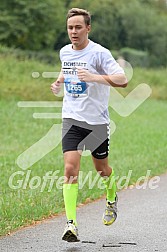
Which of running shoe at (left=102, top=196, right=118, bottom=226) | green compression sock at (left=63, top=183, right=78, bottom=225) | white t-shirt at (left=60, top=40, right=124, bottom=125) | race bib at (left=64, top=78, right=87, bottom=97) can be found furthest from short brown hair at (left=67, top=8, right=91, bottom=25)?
running shoe at (left=102, top=196, right=118, bottom=226)

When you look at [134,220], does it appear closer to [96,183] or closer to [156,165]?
[96,183]

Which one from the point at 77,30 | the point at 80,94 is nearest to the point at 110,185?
the point at 80,94

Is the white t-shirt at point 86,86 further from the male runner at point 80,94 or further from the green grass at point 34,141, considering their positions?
the green grass at point 34,141

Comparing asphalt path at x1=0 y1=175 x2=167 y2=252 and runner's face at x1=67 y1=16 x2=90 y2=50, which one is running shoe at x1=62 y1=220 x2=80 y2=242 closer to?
asphalt path at x1=0 y1=175 x2=167 y2=252

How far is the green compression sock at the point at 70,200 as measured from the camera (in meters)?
6.48

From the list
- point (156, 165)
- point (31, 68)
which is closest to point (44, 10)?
point (31, 68)

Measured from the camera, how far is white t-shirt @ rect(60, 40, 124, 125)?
669 centimetres

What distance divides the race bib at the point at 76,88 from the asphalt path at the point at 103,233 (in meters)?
1.39

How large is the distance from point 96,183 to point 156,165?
2730mm

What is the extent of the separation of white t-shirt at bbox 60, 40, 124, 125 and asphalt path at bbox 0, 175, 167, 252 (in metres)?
1.15

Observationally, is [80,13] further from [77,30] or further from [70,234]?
[70,234]

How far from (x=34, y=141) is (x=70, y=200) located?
9654 millimetres

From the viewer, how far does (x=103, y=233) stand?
7.14 metres

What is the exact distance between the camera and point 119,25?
6531 cm
